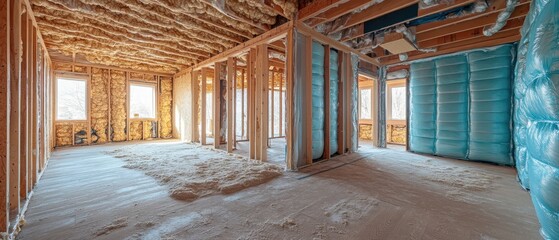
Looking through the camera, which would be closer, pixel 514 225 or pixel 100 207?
pixel 514 225

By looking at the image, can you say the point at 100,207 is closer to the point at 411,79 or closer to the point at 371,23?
the point at 371,23

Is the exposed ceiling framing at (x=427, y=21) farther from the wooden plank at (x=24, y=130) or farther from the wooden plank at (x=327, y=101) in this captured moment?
the wooden plank at (x=24, y=130)

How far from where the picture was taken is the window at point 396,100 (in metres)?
6.55

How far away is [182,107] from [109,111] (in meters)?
1.95

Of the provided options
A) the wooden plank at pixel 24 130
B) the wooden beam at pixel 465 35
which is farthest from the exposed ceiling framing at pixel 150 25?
the wooden beam at pixel 465 35

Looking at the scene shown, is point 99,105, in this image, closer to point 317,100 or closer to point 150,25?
point 150,25

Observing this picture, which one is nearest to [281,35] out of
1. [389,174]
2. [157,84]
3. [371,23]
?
[371,23]

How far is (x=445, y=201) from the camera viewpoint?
2.00 m

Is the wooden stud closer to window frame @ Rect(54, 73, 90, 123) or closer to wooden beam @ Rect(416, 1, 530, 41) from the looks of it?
wooden beam @ Rect(416, 1, 530, 41)

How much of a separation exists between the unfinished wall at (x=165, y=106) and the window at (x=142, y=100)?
0.78ft

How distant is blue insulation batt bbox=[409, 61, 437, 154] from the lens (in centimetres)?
442

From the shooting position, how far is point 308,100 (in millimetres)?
3393

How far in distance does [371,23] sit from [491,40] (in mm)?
2269

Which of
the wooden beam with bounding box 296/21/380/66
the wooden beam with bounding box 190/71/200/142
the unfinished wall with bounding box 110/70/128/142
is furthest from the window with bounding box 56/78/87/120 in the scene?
the wooden beam with bounding box 296/21/380/66
